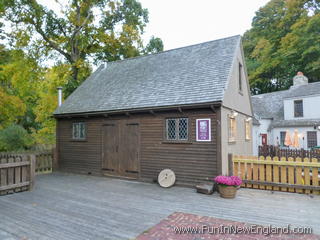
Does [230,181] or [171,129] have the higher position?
[171,129]

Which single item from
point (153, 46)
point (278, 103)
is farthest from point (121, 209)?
point (278, 103)

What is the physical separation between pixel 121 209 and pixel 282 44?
29.6 m

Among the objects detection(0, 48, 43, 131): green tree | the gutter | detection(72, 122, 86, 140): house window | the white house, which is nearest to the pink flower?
the gutter

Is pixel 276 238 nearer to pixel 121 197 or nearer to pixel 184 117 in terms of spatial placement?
pixel 121 197

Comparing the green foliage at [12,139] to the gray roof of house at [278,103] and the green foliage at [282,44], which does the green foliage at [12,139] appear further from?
the green foliage at [282,44]

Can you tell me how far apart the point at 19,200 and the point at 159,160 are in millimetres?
4484

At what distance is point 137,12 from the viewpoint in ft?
65.0

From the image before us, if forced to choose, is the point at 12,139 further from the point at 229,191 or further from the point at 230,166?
the point at 229,191

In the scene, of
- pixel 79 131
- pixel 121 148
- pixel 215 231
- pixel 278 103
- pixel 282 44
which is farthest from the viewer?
pixel 282 44

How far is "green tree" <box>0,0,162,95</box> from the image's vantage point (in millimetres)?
16391

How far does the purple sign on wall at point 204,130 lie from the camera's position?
286 inches

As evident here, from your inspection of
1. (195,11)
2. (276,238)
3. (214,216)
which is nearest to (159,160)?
(214,216)

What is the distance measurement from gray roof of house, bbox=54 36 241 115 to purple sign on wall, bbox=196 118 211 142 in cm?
70

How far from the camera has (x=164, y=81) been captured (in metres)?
9.32
